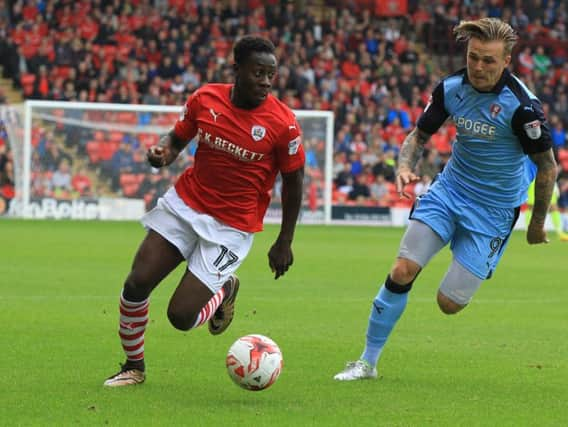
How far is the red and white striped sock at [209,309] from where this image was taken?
308 inches

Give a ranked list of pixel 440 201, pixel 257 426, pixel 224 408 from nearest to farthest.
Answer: pixel 257 426, pixel 224 408, pixel 440 201

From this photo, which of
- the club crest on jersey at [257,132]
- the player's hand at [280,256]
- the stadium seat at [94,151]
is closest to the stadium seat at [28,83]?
the stadium seat at [94,151]

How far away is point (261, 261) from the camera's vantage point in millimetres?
19250

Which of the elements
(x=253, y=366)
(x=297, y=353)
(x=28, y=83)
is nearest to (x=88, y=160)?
(x=28, y=83)

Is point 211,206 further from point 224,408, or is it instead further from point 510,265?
point 510,265

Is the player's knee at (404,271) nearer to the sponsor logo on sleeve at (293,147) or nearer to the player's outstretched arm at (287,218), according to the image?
the player's outstretched arm at (287,218)

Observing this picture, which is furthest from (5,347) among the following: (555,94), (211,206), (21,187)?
(555,94)

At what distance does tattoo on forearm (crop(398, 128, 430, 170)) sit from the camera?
827 centimetres

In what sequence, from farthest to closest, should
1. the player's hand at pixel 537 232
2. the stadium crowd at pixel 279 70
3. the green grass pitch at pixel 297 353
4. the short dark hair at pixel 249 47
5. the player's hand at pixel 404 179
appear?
the stadium crowd at pixel 279 70
the player's hand at pixel 537 232
the player's hand at pixel 404 179
the short dark hair at pixel 249 47
the green grass pitch at pixel 297 353

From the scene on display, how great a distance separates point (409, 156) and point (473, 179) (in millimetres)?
469

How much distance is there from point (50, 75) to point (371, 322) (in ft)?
84.5

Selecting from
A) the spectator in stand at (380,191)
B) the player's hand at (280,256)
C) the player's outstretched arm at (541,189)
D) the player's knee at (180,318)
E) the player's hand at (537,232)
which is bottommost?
the spectator in stand at (380,191)

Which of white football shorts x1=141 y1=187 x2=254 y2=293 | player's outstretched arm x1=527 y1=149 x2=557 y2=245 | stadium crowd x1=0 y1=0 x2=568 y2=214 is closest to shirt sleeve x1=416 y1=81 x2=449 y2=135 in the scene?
player's outstretched arm x1=527 y1=149 x2=557 y2=245

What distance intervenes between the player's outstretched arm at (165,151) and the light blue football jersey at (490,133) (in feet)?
5.54
